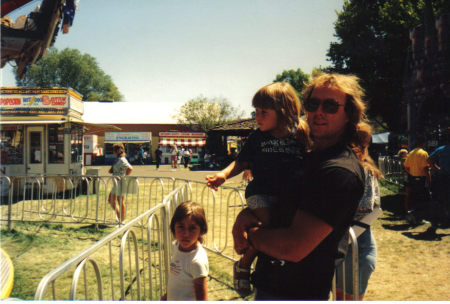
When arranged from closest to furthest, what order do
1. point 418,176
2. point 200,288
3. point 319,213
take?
1. point 319,213
2. point 200,288
3. point 418,176

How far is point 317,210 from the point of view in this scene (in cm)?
111

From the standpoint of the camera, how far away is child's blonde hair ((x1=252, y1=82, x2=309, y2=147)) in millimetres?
1830

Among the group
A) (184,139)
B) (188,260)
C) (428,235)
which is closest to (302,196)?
(188,260)

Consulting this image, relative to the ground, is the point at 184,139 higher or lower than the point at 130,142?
higher

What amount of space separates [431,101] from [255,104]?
31.3 feet

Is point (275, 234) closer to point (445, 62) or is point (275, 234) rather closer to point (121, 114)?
point (445, 62)

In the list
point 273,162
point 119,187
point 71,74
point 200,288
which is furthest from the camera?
point 71,74

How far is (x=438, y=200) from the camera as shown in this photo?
638cm

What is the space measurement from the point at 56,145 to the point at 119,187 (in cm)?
695

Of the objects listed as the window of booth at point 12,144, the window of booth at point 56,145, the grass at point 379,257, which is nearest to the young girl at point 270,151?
the grass at point 379,257

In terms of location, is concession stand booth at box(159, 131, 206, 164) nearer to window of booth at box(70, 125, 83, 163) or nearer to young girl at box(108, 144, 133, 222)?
window of booth at box(70, 125, 83, 163)

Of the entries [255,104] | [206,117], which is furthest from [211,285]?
[206,117]

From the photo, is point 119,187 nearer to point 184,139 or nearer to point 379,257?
point 379,257

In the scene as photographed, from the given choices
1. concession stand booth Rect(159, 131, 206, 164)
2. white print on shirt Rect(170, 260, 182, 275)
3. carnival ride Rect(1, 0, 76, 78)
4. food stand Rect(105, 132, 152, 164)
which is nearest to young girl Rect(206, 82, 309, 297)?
white print on shirt Rect(170, 260, 182, 275)
